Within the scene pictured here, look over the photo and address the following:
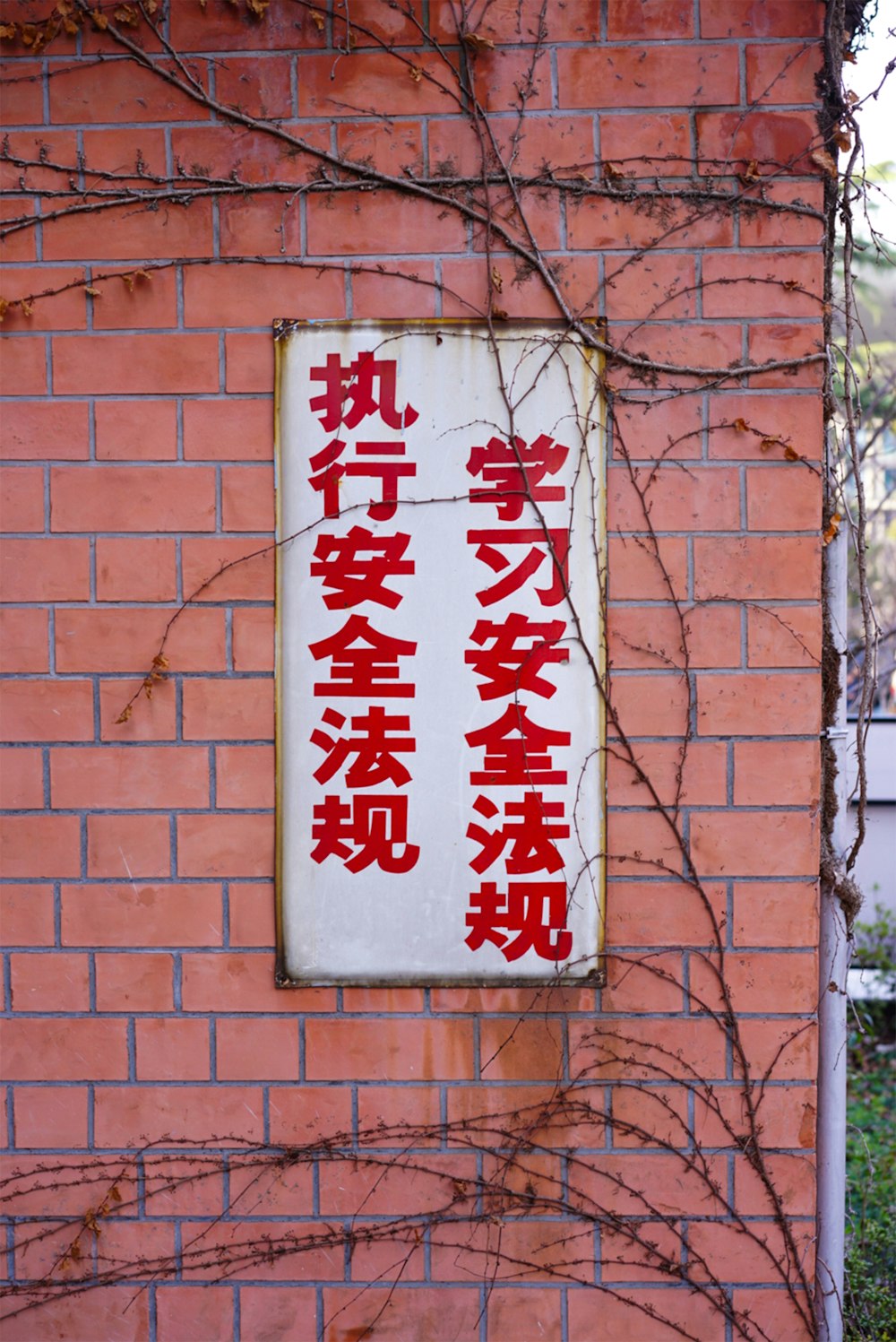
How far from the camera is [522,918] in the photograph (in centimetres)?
185

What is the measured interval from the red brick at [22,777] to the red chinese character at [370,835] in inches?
21.8

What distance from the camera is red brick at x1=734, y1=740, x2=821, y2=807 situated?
1848 millimetres

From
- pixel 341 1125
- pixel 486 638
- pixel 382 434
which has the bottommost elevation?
pixel 341 1125

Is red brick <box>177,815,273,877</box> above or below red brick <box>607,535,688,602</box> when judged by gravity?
below

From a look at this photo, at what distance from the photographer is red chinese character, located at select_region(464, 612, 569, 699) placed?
6.06 feet

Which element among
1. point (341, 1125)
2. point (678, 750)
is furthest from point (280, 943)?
point (678, 750)

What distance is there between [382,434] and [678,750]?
823mm

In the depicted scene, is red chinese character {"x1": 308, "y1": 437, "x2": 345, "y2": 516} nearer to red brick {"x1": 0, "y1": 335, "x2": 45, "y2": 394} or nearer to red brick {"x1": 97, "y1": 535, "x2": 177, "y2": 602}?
red brick {"x1": 97, "y1": 535, "x2": 177, "y2": 602}

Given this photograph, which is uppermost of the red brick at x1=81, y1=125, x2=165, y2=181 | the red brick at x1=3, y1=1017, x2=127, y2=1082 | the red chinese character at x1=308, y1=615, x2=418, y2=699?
the red brick at x1=81, y1=125, x2=165, y2=181

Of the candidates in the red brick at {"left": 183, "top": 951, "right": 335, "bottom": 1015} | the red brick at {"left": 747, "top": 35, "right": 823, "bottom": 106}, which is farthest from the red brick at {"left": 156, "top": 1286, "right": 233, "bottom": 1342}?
the red brick at {"left": 747, "top": 35, "right": 823, "bottom": 106}

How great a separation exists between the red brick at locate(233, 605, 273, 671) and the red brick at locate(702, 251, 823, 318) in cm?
102

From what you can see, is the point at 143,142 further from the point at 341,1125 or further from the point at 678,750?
the point at 341,1125

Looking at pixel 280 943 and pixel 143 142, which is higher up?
pixel 143 142

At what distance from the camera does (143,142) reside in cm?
185
